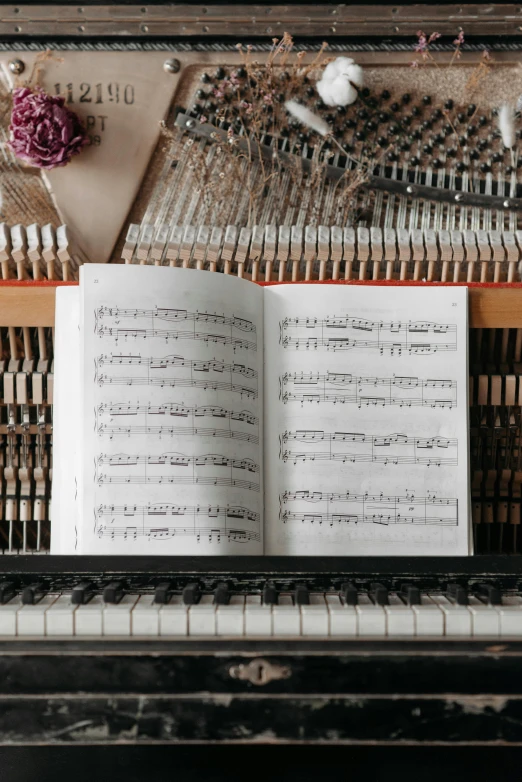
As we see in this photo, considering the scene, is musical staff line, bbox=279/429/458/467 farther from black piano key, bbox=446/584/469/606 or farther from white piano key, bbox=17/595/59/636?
white piano key, bbox=17/595/59/636

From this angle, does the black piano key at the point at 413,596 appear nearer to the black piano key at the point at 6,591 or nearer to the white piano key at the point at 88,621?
the white piano key at the point at 88,621

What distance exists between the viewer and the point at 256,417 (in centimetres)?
182

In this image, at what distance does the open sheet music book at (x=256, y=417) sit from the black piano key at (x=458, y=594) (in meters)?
0.37

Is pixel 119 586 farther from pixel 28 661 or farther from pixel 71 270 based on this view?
pixel 71 270

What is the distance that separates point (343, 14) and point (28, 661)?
226 cm

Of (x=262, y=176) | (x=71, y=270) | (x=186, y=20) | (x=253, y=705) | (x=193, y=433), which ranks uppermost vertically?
(x=186, y=20)

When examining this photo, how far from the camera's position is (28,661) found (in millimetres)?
1255

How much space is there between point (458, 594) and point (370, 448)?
532mm

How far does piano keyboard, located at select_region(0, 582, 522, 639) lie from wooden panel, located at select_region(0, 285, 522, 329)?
85cm

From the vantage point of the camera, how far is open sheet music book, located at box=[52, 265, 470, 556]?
5.56 ft

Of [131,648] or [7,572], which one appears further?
[7,572]

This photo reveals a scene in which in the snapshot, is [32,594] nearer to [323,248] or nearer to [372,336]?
[372,336]

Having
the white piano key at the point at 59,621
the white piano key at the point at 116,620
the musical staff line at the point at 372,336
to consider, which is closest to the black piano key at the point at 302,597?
the white piano key at the point at 116,620

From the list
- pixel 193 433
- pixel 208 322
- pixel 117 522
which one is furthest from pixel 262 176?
pixel 117 522
